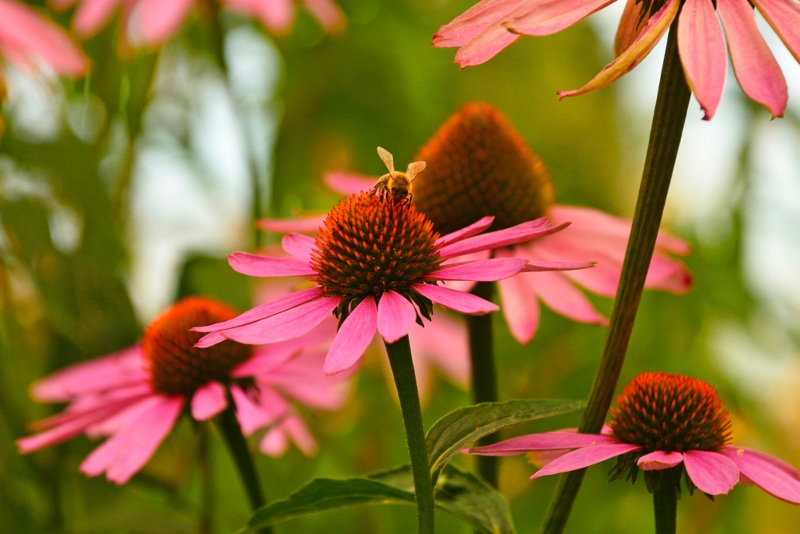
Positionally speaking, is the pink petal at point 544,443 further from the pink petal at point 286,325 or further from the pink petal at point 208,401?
the pink petal at point 208,401

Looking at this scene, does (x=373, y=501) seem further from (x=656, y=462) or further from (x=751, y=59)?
(x=751, y=59)

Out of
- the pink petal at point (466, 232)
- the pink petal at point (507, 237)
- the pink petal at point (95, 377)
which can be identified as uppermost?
the pink petal at point (466, 232)

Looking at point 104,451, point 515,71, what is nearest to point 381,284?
point 104,451

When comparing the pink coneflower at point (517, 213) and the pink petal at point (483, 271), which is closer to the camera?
the pink petal at point (483, 271)

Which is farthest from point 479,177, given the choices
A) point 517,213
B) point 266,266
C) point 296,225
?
point 266,266

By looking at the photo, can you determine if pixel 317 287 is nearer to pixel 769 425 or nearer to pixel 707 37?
pixel 707 37

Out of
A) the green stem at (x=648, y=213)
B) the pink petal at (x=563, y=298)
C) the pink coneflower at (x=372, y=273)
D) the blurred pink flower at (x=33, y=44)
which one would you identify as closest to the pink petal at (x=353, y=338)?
the pink coneflower at (x=372, y=273)
